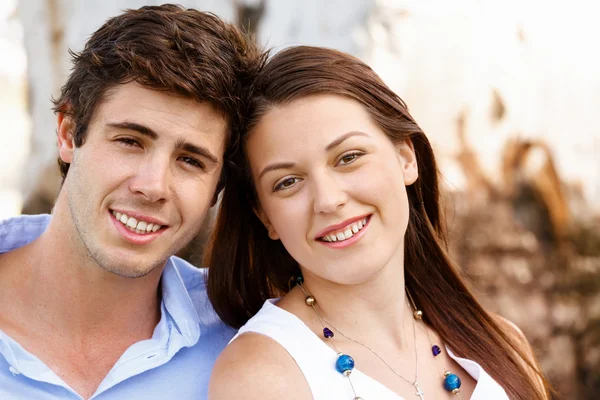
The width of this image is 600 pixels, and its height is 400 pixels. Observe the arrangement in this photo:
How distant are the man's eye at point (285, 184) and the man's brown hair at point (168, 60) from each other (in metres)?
0.28

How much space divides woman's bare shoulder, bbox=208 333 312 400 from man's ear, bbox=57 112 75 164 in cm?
90

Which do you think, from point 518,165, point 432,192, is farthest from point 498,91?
point 432,192

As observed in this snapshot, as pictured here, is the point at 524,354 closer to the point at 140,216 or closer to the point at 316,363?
the point at 316,363

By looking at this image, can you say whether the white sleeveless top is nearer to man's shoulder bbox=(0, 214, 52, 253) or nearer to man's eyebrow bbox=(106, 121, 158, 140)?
man's eyebrow bbox=(106, 121, 158, 140)

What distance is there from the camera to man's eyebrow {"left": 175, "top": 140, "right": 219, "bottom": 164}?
236cm

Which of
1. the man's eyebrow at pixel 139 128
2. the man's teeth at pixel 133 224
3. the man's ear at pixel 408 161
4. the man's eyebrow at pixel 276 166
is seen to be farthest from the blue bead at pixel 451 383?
the man's eyebrow at pixel 139 128

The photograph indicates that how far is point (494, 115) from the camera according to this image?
491 cm

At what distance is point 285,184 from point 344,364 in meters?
0.59

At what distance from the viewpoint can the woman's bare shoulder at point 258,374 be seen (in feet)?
6.89

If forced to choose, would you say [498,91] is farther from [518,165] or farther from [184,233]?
[184,233]

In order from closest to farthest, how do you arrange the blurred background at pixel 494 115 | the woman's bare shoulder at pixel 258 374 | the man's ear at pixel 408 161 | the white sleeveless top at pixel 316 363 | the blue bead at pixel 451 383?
the woman's bare shoulder at pixel 258 374 → the white sleeveless top at pixel 316 363 → the blue bead at pixel 451 383 → the man's ear at pixel 408 161 → the blurred background at pixel 494 115

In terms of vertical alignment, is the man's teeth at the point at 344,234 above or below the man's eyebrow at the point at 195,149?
below

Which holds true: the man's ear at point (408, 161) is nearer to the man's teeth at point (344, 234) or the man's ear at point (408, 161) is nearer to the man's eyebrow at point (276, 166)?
the man's teeth at point (344, 234)

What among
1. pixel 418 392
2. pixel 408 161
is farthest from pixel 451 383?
pixel 408 161
